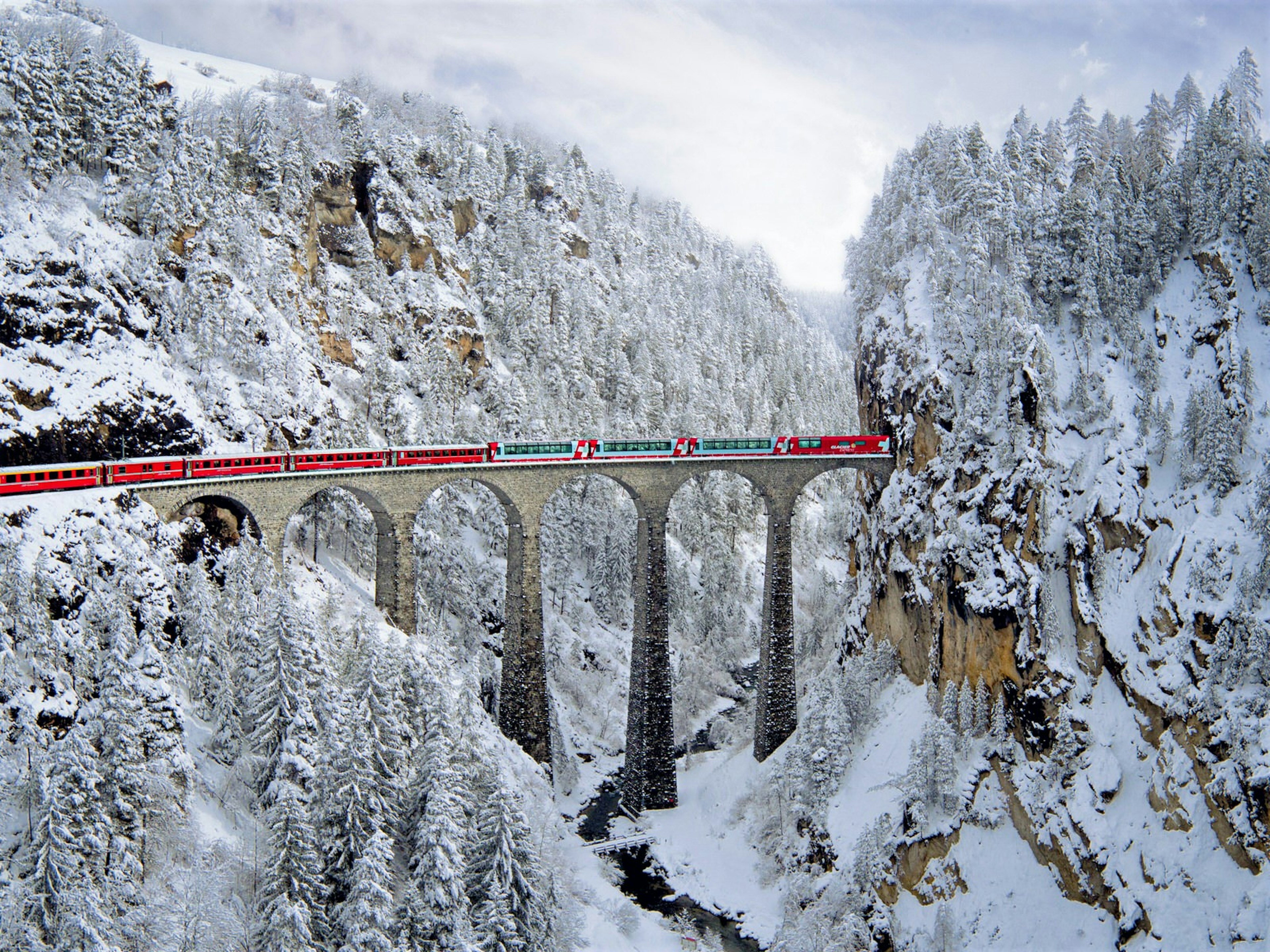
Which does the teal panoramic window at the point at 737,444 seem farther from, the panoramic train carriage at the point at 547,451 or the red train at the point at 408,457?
the panoramic train carriage at the point at 547,451

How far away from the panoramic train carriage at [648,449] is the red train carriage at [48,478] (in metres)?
25.1

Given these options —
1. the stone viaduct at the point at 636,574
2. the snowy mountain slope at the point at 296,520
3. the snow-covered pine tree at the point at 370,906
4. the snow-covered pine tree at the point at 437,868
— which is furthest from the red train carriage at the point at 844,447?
the snow-covered pine tree at the point at 370,906

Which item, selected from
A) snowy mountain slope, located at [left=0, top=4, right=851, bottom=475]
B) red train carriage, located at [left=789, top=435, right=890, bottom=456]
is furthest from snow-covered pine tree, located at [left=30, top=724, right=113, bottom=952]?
red train carriage, located at [left=789, top=435, right=890, bottom=456]

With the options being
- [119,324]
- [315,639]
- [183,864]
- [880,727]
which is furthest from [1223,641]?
[119,324]

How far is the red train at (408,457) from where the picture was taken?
124 feet

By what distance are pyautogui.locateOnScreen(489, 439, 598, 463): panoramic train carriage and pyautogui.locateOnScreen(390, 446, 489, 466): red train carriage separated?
1.02 meters

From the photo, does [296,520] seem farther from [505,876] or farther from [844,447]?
[844,447]

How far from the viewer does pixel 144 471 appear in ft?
129

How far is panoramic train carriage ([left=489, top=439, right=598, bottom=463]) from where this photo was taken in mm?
47688

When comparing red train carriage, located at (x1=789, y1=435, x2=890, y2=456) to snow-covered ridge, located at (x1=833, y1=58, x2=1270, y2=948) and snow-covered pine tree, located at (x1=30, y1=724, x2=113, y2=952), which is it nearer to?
snow-covered ridge, located at (x1=833, y1=58, x2=1270, y2=948)

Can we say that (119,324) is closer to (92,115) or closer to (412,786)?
(92,115)

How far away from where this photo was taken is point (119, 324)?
47781 millimetres

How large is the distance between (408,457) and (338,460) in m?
3.60

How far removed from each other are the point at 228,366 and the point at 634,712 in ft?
109
